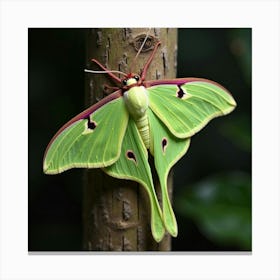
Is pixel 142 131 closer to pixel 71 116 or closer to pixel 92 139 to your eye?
pixel 92 139

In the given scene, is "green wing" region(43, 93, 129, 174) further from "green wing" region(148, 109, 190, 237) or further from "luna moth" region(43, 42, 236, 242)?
"green wing" region(148, 109, 190, 237)

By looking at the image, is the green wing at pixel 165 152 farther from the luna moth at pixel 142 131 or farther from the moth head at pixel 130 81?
the moth head at pixel 130 81

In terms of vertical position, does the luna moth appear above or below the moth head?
below

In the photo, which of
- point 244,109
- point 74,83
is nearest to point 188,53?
point 244,109

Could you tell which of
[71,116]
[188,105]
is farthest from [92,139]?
[71,116]

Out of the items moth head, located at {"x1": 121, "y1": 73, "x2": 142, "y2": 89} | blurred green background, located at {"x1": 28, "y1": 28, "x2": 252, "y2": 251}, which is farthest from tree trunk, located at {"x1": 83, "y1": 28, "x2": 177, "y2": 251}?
blurred green background, located at {"x1": 28, "y1": 28, "x2": 252, "y2": 251}

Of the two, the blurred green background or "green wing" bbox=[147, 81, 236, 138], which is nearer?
"green wing" bbox=[147, 81, 236, 138]

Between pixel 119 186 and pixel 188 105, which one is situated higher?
pixel 188 105

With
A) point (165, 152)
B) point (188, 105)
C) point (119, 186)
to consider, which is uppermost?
point (188, 105)
